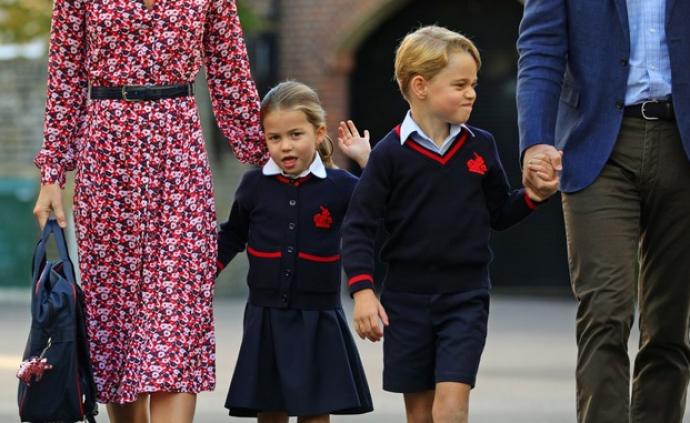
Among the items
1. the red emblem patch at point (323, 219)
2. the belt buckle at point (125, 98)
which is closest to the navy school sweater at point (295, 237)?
the red emblem patch at point (323, 219)

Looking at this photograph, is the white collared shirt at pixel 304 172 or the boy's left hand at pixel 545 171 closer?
the boy's left hand at pixel 545 171

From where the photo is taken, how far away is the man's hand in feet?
15.8

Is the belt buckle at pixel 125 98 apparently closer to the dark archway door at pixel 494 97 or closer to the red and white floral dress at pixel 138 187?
the red and white floral dress at pixel 138 187

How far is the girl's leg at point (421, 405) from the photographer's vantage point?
513 cm

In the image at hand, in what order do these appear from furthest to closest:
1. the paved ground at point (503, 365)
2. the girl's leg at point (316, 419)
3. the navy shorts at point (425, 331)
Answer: the paved ground at point (503, 365), the girl's leg at point (316, 419), the navy shorts at point (425, 331)

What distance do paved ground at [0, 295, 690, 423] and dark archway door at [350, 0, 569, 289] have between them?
51 cm

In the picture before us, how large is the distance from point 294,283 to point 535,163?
92 cm

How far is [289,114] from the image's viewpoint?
17.4ft

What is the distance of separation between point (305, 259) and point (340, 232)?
15 cm

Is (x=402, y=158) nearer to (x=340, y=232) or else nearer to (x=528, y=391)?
(x=340, y=232)

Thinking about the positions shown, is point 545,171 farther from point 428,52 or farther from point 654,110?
point 428,52

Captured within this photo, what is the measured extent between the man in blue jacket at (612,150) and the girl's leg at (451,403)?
1.15ft

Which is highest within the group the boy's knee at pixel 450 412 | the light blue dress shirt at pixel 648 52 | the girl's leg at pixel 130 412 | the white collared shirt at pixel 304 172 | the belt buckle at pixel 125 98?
the light blue dress shirt at pixel 648 52

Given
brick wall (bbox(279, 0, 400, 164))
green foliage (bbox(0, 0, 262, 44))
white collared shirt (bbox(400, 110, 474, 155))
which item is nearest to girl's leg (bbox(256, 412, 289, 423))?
white collared shirt (bbox(400, 110, 474, 155))
